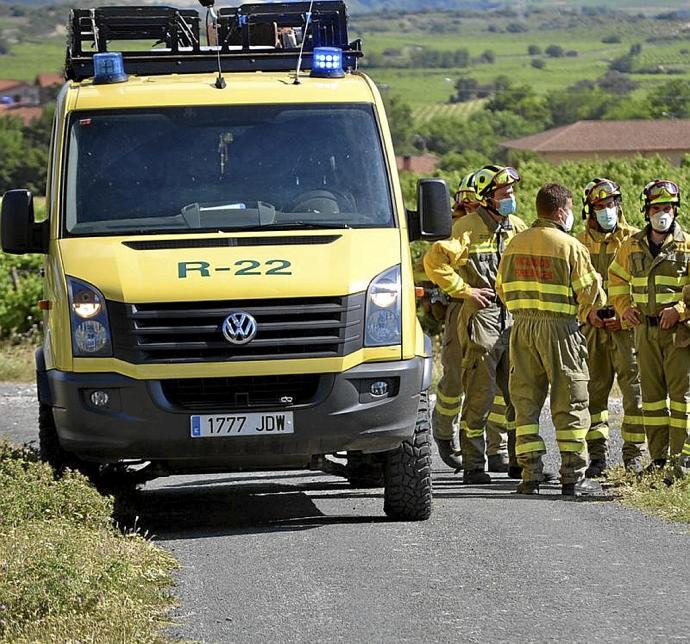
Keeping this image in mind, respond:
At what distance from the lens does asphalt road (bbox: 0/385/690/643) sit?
6.07 metres

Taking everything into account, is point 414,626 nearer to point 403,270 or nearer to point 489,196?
point 403,270

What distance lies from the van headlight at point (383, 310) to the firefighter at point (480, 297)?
258 cm

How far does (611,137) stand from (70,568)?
8911 centimetres

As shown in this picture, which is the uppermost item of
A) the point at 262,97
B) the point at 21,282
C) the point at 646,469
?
the point at 262,97

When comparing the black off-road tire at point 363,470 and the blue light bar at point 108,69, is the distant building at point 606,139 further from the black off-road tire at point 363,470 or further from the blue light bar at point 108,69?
Answer: the blue light bar at point 108,69

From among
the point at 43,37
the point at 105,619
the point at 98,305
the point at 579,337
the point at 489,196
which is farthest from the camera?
the point at 43,37

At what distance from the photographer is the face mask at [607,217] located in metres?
10.6

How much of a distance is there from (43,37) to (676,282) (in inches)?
6416

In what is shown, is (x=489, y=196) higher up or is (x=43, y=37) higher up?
(x=489, y=196)

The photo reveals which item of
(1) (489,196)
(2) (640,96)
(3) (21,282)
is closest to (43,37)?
(2) (640,96)

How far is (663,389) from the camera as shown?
32.9 feet

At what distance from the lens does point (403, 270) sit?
26.5ft

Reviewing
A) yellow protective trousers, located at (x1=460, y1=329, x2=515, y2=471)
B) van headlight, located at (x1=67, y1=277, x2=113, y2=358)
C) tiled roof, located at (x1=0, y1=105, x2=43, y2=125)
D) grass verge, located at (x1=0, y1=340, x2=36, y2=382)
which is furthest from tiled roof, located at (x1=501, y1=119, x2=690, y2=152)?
van headlight, located at (x1=67, y1=277, x2=113, y2=358)

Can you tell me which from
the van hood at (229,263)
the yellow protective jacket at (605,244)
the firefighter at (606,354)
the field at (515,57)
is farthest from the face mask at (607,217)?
the field at (515,57)
